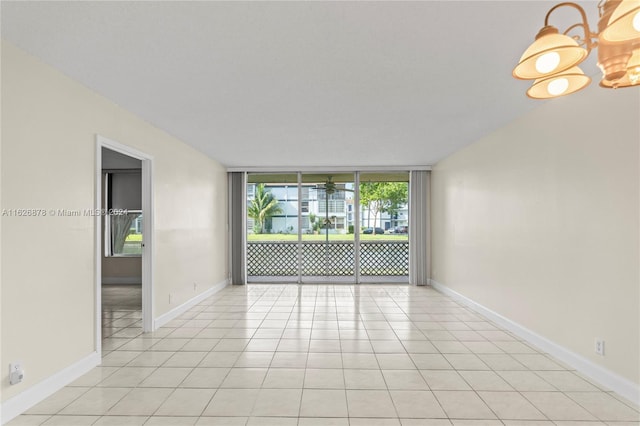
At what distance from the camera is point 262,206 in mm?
7555

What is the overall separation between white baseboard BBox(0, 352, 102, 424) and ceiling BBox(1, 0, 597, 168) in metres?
2.27

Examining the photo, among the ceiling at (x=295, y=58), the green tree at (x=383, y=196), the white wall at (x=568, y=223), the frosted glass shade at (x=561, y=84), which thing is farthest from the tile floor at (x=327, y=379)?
the green tree at (x=383, y=196)

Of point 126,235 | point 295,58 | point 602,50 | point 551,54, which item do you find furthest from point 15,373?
point 126,235

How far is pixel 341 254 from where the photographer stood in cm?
770

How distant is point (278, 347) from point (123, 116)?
2.79 meters

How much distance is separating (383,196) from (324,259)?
184 centimetres

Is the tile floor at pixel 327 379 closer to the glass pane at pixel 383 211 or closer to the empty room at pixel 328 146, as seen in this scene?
the empty room at pixel 328 146

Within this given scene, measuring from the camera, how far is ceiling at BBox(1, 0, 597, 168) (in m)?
1.95

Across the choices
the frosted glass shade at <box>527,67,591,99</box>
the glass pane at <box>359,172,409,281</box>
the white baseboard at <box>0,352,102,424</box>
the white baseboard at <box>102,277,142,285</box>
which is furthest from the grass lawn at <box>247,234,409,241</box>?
the frosted glass shade at <box>527,67,591,99</box>

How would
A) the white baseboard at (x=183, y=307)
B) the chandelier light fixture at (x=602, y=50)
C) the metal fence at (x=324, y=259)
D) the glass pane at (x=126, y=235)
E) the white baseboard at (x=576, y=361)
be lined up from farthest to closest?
the metal fence at (x=324, y=259), the glass pane at (x=126, y=235), the white baseboard at (x=183, y=307), the white baseboard at (x=576, y=361), the chandelier light fixture at (x=602, y=50)

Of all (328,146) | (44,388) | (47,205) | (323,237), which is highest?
(328,146)

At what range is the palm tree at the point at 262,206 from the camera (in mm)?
7547

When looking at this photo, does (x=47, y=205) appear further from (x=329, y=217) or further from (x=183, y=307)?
(x=329, y=217)

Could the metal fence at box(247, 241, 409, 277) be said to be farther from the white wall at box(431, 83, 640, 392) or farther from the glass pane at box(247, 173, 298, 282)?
the white wall at box(431, 83, 640, 392)
